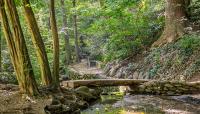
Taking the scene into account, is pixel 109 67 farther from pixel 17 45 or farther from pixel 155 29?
pixel 17 45

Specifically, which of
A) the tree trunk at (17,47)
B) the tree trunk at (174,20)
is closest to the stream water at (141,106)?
the tree trunk at (17,47)

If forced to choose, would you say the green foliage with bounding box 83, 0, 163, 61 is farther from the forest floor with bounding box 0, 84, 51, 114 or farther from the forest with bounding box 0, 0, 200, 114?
the forest floor with bounding box 0, 84, 51, 114

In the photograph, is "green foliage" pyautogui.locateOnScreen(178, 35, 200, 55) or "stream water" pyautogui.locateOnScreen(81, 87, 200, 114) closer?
"stream water" pyautogui.locateOnScreen(81, 87, 200, 114)

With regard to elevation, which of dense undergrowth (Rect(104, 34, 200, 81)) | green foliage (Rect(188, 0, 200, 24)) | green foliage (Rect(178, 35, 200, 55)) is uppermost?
green foliage (Rect(188, 0, 200, 24))

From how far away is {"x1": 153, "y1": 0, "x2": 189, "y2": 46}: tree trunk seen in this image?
1850 cm

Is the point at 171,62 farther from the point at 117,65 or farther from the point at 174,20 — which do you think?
the point at 117,65

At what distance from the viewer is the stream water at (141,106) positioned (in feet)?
34.4

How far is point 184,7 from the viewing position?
63.0ft

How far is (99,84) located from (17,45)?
523cm

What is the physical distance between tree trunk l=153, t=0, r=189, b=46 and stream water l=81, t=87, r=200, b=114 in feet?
19.7

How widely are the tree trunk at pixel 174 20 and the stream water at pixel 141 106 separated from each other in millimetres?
5995

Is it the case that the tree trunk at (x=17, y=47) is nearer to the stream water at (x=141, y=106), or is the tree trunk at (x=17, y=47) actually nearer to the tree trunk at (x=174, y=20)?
the stream water at (x=141, y=106)

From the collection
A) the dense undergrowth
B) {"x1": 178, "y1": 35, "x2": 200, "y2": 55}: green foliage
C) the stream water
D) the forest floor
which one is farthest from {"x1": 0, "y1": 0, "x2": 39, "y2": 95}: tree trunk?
{"x1": 178, "y1": 35, "x2": 200, "y2": 55}: green foliage

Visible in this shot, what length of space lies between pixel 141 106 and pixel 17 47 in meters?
4.34
